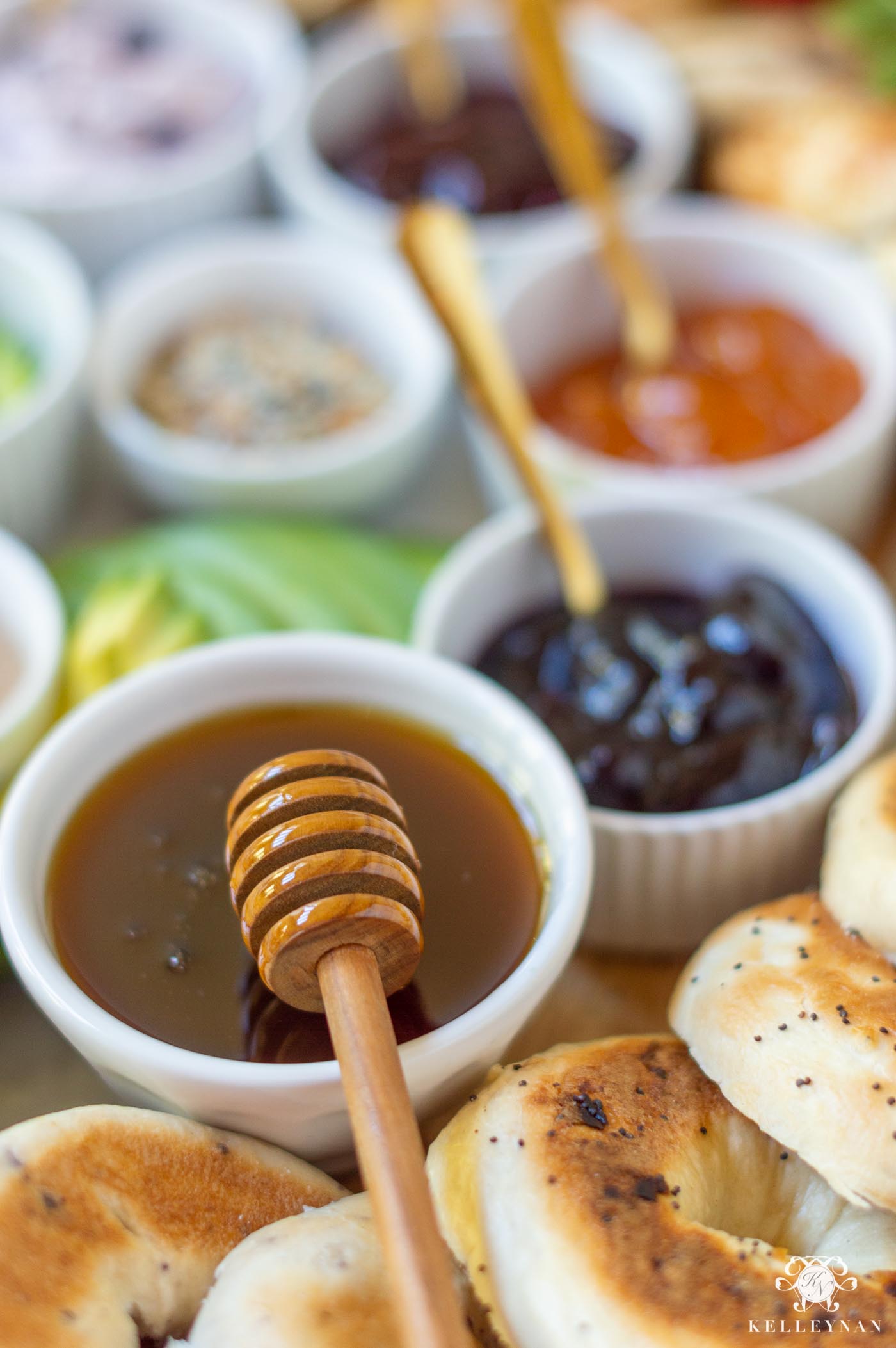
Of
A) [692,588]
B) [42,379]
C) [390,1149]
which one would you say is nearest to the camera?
[390,1149]

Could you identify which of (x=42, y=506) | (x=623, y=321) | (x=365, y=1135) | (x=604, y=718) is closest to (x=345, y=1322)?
(x=365, y=1135)

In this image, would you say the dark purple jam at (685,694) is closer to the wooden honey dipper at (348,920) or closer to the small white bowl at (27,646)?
the wooden honey dipper at (348,920)

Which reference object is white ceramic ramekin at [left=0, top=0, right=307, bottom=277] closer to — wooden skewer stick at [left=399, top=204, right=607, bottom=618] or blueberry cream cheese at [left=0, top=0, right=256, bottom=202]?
blueberry cream cheese at [left=0, top=0, right=256, bottom=202]

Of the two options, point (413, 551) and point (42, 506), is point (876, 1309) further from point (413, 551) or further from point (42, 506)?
point (42, 506)

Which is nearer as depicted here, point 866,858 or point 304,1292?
point 304,1292

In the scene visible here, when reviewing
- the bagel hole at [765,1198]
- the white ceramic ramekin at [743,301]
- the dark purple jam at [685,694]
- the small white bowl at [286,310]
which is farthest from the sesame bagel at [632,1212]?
the small white bowl at [286,310]

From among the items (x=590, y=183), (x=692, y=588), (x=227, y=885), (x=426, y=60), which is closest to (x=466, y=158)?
(x=426, y=60)

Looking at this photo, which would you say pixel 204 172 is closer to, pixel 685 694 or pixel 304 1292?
pixel 685 694
